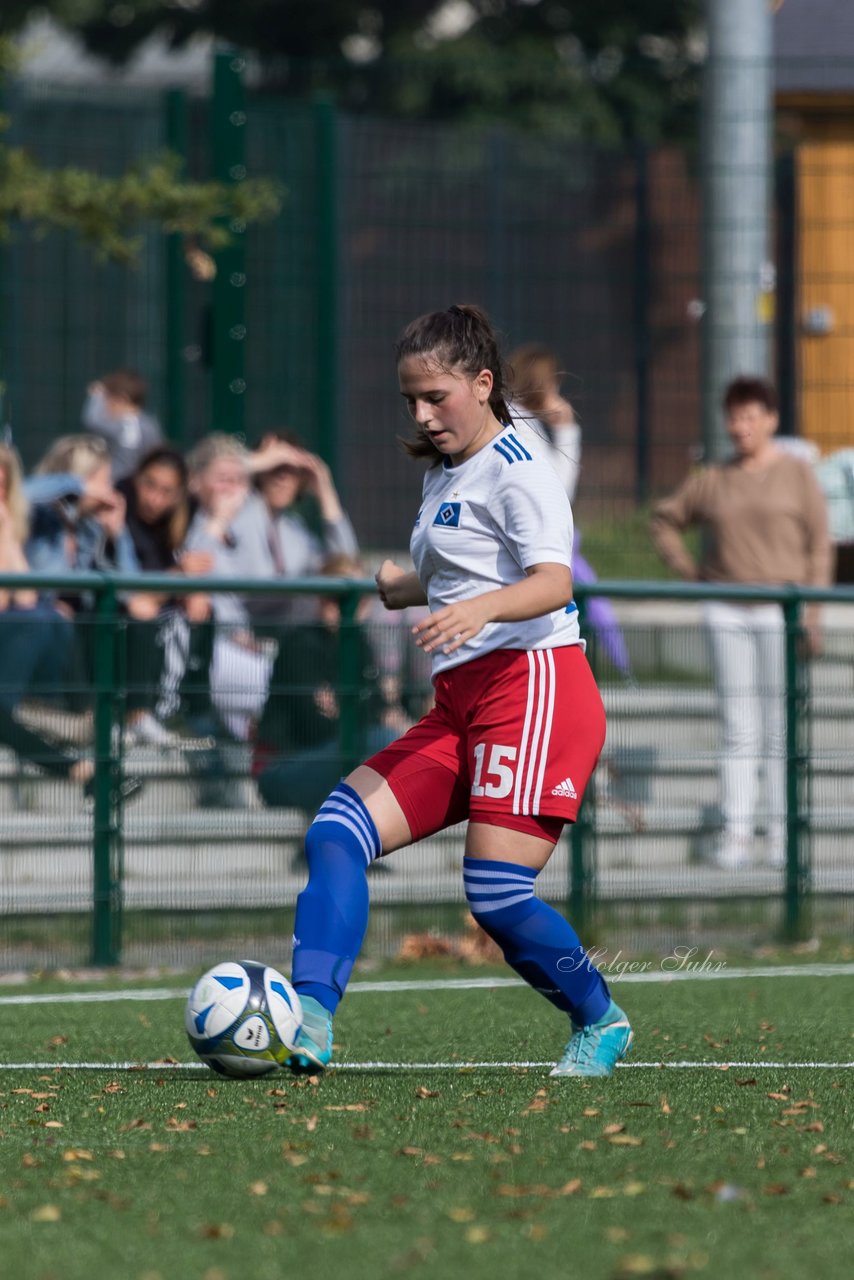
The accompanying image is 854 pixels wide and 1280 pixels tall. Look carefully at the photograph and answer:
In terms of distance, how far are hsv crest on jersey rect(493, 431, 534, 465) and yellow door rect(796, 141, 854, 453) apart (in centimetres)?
768

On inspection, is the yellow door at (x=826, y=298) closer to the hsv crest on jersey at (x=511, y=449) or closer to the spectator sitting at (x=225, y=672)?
the spectator sitting at (x=225, y=672)

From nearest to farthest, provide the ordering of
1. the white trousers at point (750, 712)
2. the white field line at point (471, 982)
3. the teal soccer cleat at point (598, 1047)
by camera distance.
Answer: the teal soccer cleat at point (598, 1047) → the white field line at point (471, 982) → the white trousers at point (750, 712)

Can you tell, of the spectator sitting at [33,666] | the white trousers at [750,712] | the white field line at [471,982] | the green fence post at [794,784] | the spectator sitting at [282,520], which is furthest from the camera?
the spectator sitting at [282,520]

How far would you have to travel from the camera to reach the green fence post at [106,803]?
373 inches

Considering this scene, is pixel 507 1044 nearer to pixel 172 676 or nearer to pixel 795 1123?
pixel 795 1123

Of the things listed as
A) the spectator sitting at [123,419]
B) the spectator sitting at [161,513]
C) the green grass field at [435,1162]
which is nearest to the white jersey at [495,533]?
the green grass field at [435,1162]

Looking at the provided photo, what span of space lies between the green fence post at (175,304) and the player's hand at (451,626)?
29.6 ft

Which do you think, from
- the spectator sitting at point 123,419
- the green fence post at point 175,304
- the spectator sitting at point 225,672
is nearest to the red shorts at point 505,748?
the spectator sitting at point 225,672

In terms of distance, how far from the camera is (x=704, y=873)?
10.4 metres

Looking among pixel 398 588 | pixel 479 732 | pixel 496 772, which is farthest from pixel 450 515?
pixel 496 772

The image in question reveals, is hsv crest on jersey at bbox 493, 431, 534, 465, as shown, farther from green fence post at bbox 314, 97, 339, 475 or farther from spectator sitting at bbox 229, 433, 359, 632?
green fence post at bbox 314, 97, 339, 475

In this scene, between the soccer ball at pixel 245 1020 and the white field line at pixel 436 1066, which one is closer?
the soccer ball at pixel 245 1020

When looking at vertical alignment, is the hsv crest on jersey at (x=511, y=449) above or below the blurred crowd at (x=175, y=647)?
above

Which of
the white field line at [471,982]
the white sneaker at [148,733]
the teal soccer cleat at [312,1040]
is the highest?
the white sneaker at [148,733]
